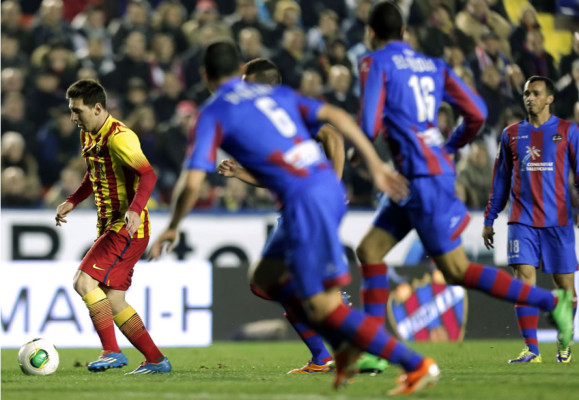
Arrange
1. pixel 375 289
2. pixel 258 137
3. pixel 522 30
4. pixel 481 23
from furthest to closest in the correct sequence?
pixel 481 23
pixel 522 30
pixel 375 289
pixel 258 137

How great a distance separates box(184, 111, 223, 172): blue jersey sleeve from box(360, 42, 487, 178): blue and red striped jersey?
51.7 inches

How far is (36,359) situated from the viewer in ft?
24.2

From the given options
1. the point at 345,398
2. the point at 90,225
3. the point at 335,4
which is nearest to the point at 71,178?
the point at 90,225

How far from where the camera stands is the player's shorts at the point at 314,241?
4.94 meters

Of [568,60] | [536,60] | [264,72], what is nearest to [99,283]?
[264,72]

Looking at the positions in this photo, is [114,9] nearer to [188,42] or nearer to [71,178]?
[188,42]

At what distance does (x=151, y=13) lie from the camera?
1461cm

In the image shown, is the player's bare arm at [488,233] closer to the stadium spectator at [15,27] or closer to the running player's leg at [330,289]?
the running player's leg at [330,289]

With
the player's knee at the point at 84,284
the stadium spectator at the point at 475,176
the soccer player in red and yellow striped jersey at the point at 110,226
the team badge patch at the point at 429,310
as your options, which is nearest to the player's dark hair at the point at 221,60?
the soccer player in red and yellow striped jersey at the point at 110,226

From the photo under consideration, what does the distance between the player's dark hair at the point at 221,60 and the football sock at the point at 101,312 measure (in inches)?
107

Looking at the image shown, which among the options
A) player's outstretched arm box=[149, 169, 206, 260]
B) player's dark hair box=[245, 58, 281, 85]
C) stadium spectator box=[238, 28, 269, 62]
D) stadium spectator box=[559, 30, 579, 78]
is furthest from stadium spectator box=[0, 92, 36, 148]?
player's outstretched arm box=[149, 169, 206, 260]

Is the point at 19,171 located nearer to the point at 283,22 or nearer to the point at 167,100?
the point at 167,100

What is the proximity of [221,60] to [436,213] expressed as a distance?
164cm

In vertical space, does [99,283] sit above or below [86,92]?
below
